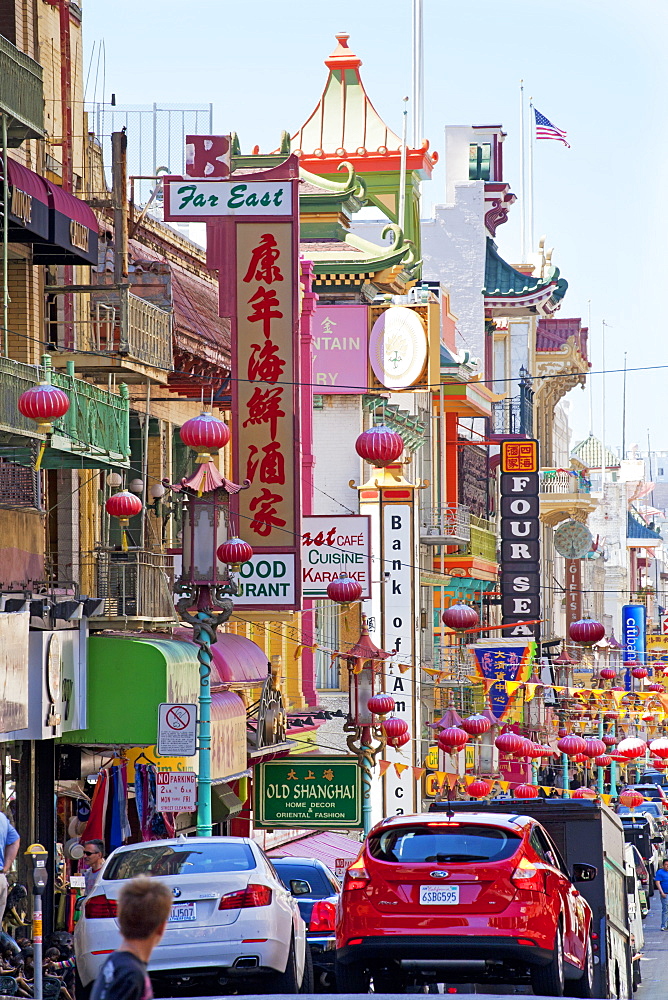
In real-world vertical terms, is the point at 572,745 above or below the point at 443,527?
below

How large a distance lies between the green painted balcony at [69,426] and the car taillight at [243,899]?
358 inches

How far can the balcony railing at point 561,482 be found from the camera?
80312 millimetres

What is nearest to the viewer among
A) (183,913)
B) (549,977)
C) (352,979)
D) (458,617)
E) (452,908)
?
(183,913)

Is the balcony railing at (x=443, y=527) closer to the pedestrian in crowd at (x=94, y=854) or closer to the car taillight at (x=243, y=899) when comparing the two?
the pedestrian in crowd at (x=94, y=854)

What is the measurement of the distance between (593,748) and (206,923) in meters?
34.4

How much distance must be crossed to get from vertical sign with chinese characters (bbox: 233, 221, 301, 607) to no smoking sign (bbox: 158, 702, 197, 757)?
8.69 meters

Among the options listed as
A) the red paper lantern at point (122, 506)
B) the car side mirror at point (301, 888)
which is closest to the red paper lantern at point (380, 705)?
the red paper lantern at point (122, 506)

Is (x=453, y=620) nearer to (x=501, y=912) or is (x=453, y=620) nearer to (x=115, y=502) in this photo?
(x=115, y=502)

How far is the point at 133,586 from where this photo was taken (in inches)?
1066

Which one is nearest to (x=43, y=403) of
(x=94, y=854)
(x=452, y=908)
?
(x=94, y=854)

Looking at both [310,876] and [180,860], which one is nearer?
[180,860]

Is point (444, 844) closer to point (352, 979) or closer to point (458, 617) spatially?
point (352, 979)

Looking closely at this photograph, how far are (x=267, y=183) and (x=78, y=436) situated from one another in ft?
27.9

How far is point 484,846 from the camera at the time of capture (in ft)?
47.6
